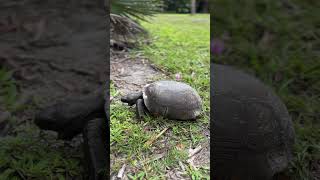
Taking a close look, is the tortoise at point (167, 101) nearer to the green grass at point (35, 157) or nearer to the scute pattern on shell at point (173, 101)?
the scute pattern on shell at point (173, 101)

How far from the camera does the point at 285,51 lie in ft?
4.37

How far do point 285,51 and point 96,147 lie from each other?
74 centimetres

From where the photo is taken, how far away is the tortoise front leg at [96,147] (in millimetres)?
864

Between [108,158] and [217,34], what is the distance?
42cm

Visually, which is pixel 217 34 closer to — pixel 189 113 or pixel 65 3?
pixel 189 113

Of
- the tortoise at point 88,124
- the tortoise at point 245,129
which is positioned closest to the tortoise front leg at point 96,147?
the tortoise at point 88,124

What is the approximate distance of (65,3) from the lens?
1256 mm

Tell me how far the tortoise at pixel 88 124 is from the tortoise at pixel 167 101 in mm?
84

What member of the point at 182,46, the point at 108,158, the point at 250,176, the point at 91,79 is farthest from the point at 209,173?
the point at 91,79

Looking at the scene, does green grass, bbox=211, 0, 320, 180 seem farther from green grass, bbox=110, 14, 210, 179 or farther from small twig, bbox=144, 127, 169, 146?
small twig, bbox=144, 127, 169, 146

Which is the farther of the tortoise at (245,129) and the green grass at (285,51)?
the green grass at (285,51)

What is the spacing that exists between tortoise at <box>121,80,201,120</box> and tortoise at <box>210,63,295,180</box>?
0.04m

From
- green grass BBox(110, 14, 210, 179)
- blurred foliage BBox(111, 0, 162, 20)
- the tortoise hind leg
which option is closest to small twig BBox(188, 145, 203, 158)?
green grass BBox(110, 14, 210, 179)

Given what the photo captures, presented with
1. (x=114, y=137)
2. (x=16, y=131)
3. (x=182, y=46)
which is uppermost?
(x=182, y=46)
